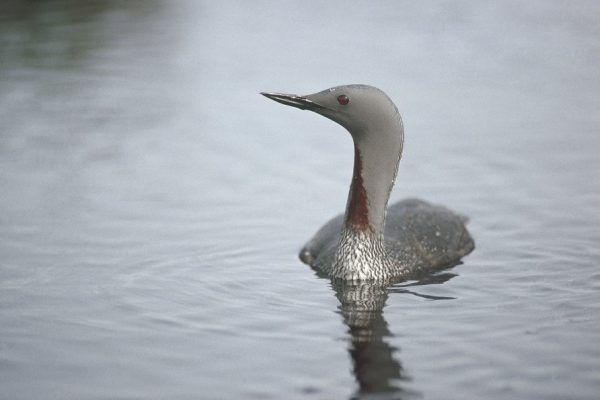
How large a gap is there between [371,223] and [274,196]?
5.95 ft

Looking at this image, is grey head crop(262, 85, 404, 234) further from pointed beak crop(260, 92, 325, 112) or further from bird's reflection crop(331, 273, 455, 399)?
bird's reflection crop(331, 273, 455, 399)

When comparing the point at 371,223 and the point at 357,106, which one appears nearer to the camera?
the point at 357,106

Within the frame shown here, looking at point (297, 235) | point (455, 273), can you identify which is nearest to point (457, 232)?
point (455, 273)

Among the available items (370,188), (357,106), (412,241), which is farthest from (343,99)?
(412,241)

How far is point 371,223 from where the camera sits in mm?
7539

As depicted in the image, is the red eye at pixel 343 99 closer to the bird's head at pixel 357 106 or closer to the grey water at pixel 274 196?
the bird's head at pixel 357 106

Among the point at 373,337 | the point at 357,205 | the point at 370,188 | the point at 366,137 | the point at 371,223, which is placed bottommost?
→ the point at 373,337

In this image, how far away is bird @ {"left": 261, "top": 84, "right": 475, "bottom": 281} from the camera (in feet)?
23.9

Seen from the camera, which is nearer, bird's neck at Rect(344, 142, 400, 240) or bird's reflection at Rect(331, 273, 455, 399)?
bird's reflection at Rect(331, 273, 455, 399)

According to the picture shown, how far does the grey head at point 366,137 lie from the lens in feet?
23.9

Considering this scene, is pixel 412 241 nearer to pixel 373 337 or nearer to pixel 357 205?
pixel 357 205

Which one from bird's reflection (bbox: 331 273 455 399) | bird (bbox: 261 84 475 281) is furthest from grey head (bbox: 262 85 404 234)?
bird's reflection (bbox: 331 273 455 399)

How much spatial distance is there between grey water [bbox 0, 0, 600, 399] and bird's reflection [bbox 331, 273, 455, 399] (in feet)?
0.06

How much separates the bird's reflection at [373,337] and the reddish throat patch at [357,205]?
380mm
